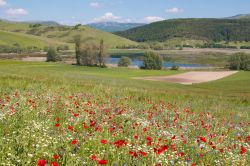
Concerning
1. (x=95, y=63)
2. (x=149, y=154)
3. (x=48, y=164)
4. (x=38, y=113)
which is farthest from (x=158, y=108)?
(x=95, y=63)

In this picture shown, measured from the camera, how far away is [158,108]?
13.5 metres

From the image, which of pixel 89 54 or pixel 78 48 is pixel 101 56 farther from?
pixel 78 48

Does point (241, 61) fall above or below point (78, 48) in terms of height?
below

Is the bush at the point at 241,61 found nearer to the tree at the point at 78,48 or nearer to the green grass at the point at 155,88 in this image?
the tree at the point at 78,48

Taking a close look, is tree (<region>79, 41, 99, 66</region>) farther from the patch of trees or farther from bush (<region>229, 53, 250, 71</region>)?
bush (<region>229, 53, 250, 71</region>)

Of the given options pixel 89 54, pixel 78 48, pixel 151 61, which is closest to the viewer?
pixel 89 54

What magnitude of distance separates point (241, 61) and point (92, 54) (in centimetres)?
5234

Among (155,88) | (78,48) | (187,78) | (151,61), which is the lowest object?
(187,78)

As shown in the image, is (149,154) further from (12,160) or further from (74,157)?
(12,160)

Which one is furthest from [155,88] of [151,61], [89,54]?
[151,61]

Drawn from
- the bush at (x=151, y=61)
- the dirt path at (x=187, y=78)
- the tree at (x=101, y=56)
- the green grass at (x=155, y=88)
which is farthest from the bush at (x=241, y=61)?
the green grass at (x=155, y=88)

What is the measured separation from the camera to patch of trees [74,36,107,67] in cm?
11781

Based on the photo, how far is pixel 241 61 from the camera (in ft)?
401

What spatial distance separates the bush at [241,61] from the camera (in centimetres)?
12138
